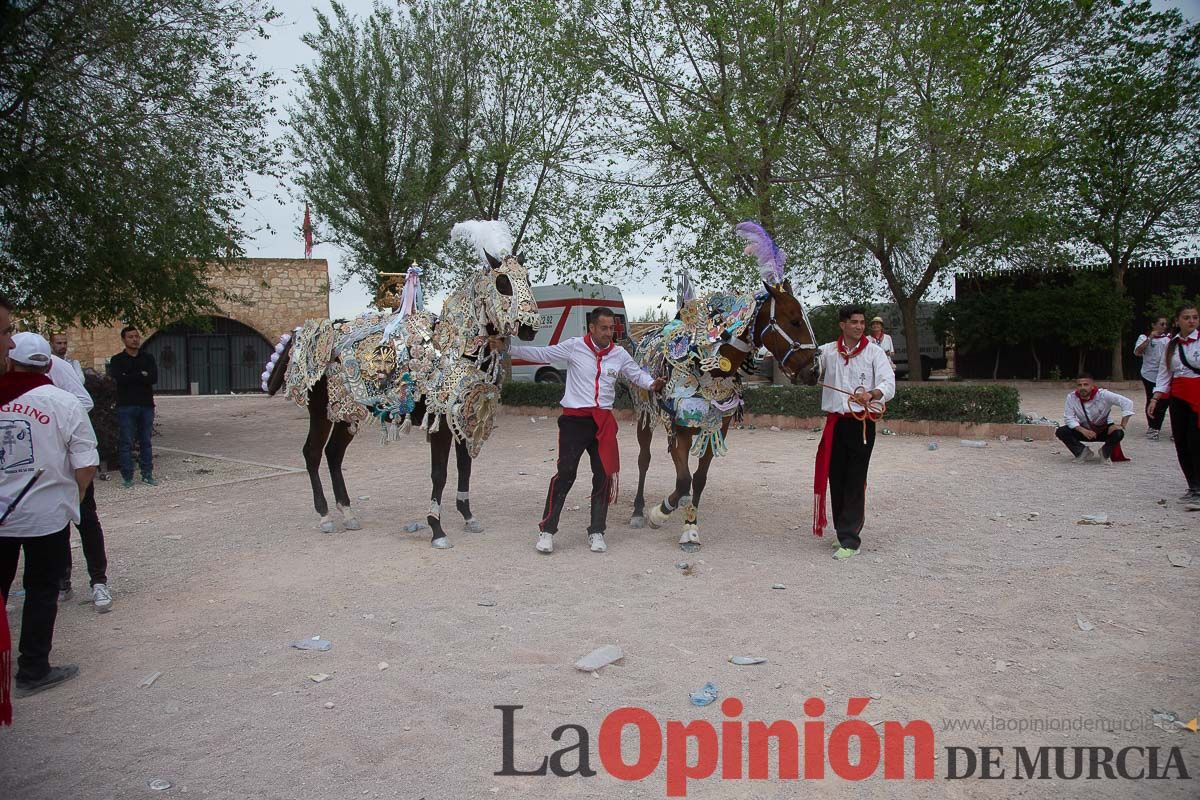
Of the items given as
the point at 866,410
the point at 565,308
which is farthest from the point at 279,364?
the point at 565,308

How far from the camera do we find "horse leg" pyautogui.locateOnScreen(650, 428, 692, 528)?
6.52 m

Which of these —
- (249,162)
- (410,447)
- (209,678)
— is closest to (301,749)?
(209,678)

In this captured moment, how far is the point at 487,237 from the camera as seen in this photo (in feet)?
20.8

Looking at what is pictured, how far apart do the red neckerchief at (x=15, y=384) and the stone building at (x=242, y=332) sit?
2272cm

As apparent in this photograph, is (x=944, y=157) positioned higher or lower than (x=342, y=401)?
higher

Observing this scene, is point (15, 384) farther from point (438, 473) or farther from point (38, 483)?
point (438, 473)

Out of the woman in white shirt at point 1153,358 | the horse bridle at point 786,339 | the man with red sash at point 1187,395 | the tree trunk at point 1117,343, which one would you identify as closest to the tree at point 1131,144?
the tree trunk at point 1117,343

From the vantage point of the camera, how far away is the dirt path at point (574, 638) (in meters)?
3.26

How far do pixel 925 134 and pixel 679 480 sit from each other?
1003 cm

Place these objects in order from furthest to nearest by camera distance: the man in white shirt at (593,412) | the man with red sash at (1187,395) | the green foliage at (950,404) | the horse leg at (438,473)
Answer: the green foliage at (950,404)
the man with red sash at (1187,395)
the horse leg at (438,473)
the man in white shirt at (593,412)

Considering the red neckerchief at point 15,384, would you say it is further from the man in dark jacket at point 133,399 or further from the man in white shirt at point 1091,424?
the man in white shirt at point 1091,424

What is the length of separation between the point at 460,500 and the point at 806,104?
34.2 ft

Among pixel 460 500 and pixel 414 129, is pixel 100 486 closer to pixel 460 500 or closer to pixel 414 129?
pixel 460 500

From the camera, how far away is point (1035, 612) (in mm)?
4703
